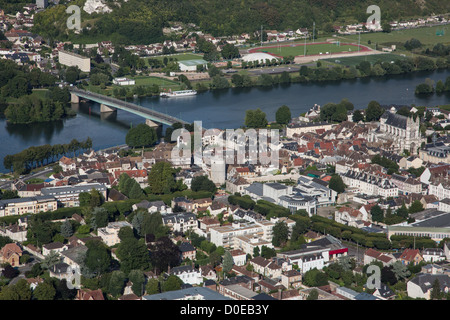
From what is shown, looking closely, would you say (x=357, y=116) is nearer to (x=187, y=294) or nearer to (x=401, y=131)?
(x=401, y=131)

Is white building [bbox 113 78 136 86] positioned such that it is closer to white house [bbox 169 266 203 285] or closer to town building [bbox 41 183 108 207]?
town building [bbox 41 183 108 207]

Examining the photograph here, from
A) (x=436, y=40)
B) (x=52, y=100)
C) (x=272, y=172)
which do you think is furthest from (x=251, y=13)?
(x=272, y=172)

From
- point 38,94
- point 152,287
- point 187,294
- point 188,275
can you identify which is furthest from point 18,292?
point 38,94

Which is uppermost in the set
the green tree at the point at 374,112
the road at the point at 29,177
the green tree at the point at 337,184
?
the green tree at the point at 374,112

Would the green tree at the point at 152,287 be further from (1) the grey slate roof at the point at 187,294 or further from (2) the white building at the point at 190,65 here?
(2) the white building at the point at 190,65

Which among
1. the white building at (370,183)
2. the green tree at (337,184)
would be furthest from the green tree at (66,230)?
the white building at (370,183)

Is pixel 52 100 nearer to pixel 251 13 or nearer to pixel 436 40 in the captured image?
pixel 251 13

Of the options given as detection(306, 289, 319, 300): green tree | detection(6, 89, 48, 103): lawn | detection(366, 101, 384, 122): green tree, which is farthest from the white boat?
detection(306, 289, 319, 300): green tree
